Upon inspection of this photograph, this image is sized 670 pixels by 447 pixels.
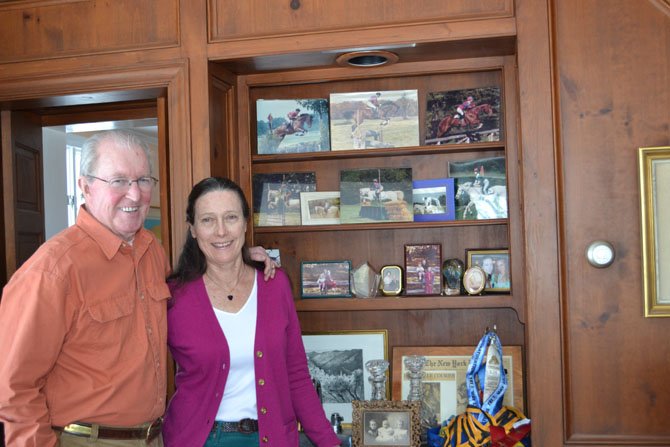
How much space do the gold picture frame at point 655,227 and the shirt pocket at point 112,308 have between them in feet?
5.89

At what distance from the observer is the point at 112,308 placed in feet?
6.70

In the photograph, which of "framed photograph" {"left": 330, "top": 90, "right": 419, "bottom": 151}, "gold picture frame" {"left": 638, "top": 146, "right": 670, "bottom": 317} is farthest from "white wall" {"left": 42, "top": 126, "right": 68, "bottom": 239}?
"gold picture frame" {"left": 638, "top": 146, "right": 670, "bottom": 317}

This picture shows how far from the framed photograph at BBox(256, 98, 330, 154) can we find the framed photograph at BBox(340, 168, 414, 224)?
0.67 feet

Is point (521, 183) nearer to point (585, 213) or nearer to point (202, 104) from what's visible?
point (585, 213)

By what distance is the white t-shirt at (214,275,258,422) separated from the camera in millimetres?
2305

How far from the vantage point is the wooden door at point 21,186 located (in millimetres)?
3432

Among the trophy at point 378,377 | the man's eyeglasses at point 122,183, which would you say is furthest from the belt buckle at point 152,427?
the trophy at point 378,377

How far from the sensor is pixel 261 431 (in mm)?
2279

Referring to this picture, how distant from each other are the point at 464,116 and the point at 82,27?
166 centimetres

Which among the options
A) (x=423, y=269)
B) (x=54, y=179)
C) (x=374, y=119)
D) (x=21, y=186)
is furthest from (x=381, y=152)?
(x=54, y=179)

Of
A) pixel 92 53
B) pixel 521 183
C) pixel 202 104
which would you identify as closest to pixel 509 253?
pixel 521 183

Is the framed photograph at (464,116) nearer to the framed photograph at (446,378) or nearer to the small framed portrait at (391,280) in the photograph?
the small framed portrait at (391,280)

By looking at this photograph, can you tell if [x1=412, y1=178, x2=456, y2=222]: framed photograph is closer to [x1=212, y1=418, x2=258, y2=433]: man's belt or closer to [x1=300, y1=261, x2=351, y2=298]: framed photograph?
[x1=300, y1=261, x2=351, y2=298]: framed photograph

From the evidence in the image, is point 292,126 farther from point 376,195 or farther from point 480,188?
point 480,188
